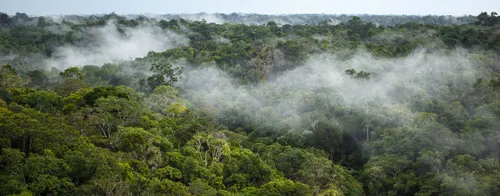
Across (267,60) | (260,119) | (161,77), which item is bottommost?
(260,119)

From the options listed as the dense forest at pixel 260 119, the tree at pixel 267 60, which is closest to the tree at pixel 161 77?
the dense forest at pixel 260 119

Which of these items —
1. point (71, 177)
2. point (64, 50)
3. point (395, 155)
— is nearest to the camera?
point (71, 177)

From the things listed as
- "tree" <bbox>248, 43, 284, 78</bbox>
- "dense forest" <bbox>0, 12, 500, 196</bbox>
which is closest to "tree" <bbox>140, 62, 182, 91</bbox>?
"dense forest" <bbox>0, 12, 500, 196</bbox>

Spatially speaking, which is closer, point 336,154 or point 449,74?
point 336,154

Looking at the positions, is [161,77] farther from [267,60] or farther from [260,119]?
[267,60]

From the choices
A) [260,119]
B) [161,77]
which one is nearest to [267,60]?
[161,77]

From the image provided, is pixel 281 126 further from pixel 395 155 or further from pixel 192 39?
pixel 192 39

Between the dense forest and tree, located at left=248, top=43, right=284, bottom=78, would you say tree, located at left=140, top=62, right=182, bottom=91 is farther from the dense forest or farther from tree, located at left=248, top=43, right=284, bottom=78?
tree, located at left=248, top=43, right=284, bottom=78

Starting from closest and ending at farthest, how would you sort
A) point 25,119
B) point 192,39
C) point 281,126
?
point 25,119
point 281,126
point 192,39

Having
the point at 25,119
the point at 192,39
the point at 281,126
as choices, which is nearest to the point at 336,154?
the point at 281,126
